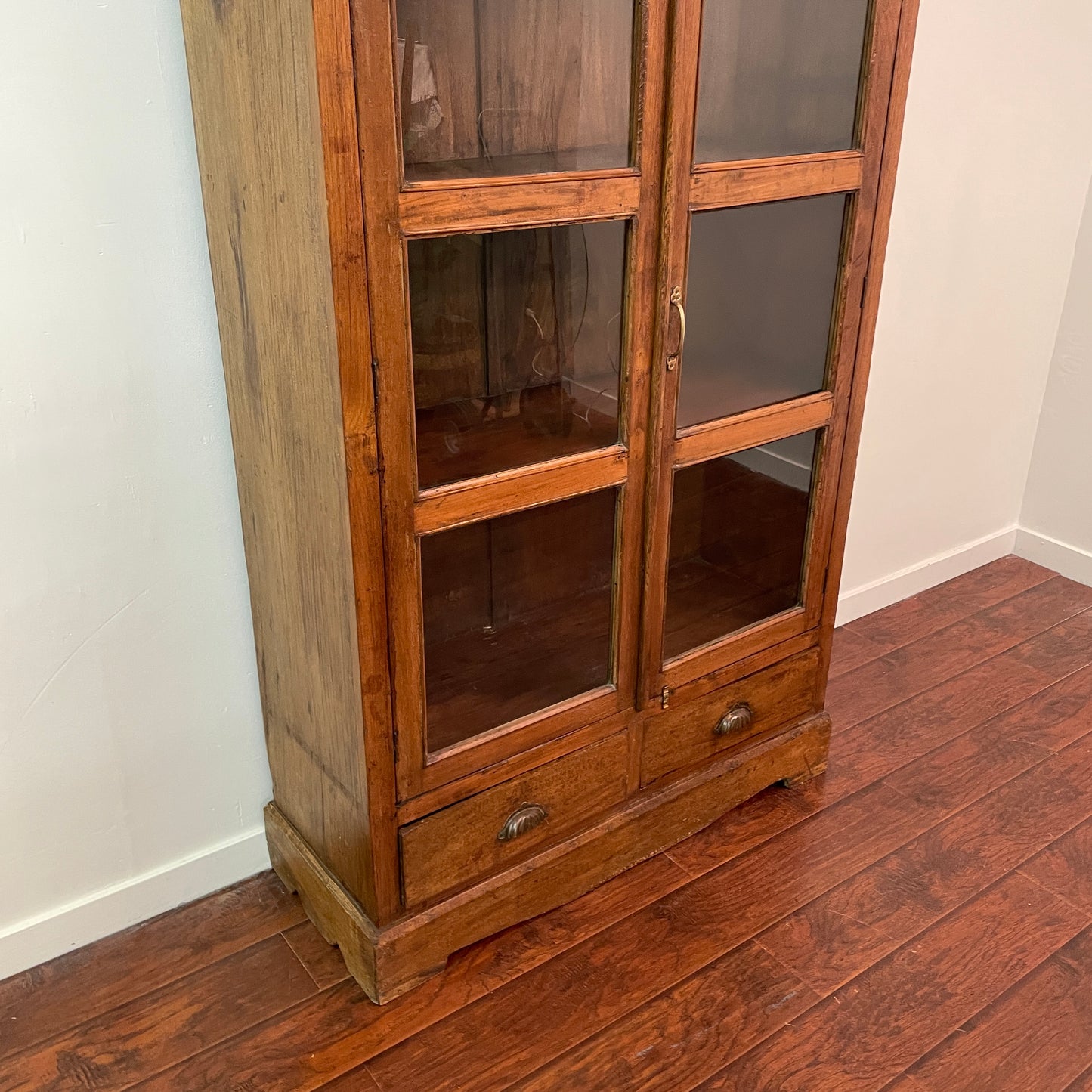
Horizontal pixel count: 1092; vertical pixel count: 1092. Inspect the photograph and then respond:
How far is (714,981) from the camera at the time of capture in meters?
1.58

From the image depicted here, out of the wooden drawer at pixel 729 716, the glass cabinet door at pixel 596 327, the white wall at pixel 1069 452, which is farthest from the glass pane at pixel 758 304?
the white wall at pixel 1069 452

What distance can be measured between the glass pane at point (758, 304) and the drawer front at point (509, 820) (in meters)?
0.54

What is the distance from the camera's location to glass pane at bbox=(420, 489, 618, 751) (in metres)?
1.39

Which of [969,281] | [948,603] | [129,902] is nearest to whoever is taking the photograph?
[129,902]

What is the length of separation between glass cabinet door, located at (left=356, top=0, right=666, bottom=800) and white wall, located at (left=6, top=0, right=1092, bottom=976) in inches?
15.2

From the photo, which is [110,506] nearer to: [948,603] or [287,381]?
[287,381]

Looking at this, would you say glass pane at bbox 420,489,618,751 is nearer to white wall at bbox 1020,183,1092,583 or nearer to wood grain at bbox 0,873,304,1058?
wood grain at bbox 0,873,304,1058

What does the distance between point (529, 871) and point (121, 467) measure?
0.83 m

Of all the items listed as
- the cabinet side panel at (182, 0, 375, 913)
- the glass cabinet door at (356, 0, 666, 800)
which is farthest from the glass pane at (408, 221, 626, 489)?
the cabinet side panel at (182, 0, 375, 913)

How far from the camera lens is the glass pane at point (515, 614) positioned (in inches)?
54.8

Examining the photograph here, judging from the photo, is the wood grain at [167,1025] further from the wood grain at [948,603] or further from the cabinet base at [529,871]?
the wood grain at [948,603]

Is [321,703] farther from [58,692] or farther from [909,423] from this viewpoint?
[909,423]

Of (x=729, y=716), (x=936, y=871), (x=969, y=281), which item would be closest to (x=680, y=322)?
(x=729, y=716)

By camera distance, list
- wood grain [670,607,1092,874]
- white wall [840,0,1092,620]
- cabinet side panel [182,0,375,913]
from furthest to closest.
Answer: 1. white wall [840,0,1092,620]
2. wood grain [670,607,1092,874]
3. cabinet side panel [182,0,375,913]
